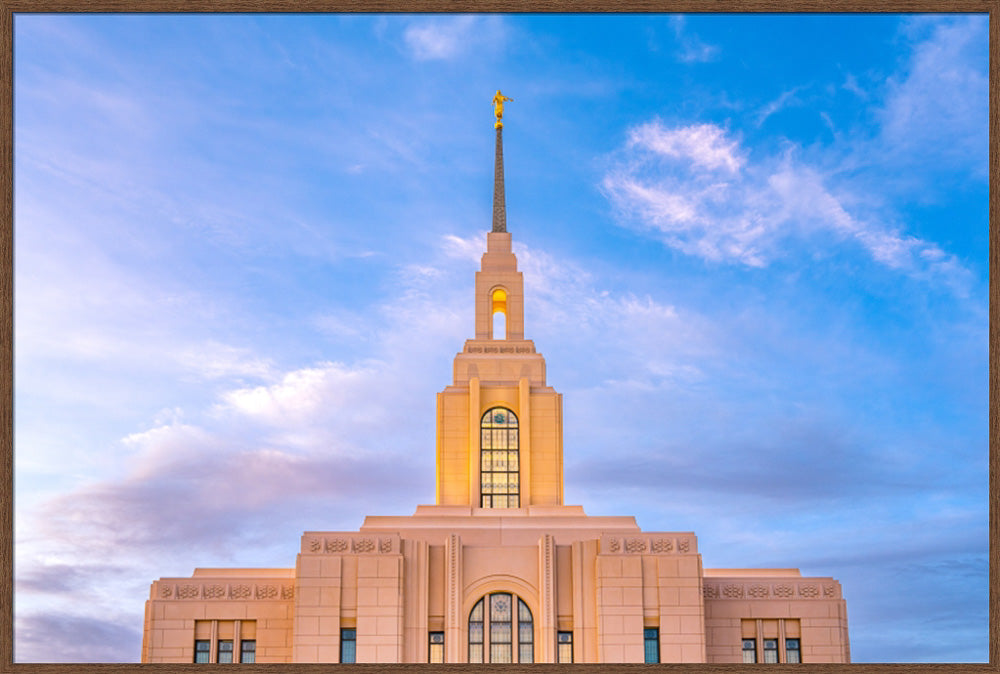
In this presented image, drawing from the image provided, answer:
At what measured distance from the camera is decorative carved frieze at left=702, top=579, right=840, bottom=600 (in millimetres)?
35156

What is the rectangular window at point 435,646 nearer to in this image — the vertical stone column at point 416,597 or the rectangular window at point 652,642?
the vertical stone column at point 416,597

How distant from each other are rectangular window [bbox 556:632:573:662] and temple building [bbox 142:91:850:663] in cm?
6

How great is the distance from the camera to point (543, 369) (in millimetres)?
43281

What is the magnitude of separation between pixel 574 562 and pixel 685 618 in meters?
3.61

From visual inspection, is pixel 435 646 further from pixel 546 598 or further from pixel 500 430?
pixel 500 430

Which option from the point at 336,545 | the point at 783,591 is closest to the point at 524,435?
the point at 336,545

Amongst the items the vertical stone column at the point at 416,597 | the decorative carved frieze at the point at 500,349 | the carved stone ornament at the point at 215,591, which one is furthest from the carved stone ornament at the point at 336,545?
the decorative carved frieze at the point at 500,349

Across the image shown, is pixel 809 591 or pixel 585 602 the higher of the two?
pixel 809 591

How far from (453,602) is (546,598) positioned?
274cm

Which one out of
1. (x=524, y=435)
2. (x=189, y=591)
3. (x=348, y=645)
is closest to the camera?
(x=348, y=645)

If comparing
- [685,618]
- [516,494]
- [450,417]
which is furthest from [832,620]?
[450,417]

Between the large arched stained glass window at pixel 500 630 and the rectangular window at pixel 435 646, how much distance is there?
0.85 m

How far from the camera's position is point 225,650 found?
34406 mm

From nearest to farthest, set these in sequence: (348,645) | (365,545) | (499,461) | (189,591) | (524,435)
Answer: (348,645) → (365,545) → (189,591) → (524,435) → (499,461)
